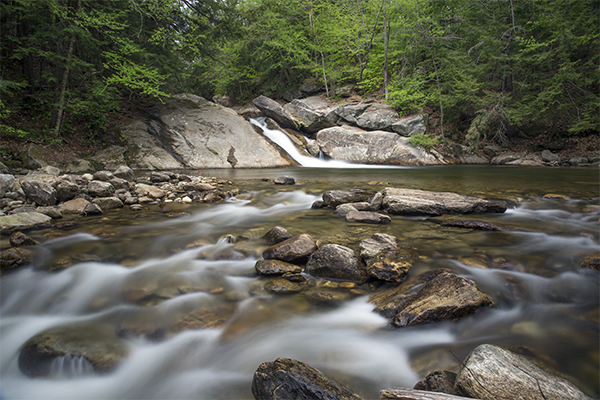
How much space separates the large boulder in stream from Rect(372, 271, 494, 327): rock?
42.5 ft

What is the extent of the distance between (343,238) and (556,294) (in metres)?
2.20

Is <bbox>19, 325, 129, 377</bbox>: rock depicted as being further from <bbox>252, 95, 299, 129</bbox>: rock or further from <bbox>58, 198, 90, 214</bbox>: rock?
<bbox>252, 95, 299, 129</bbox>: rock

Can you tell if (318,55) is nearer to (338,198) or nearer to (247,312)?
(338,198)

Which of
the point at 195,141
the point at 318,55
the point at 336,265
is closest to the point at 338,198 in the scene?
the point at 336,265

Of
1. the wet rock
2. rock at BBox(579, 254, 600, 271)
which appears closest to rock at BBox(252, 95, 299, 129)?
the wet rock

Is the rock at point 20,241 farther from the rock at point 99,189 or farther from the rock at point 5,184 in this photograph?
the rock at point 5,184

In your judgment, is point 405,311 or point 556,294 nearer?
point 405,311

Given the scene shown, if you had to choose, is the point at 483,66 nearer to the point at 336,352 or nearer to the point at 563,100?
the point at 563,100

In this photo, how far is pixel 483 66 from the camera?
1412 cm

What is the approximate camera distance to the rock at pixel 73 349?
1.94 m

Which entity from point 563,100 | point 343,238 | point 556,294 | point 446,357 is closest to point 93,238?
point 343,238

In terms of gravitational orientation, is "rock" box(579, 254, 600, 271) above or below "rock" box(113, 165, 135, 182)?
below

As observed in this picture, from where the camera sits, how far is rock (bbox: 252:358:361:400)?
4.61 ft

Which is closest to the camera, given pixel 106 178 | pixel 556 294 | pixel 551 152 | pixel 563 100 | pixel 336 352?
pixel 336 352
